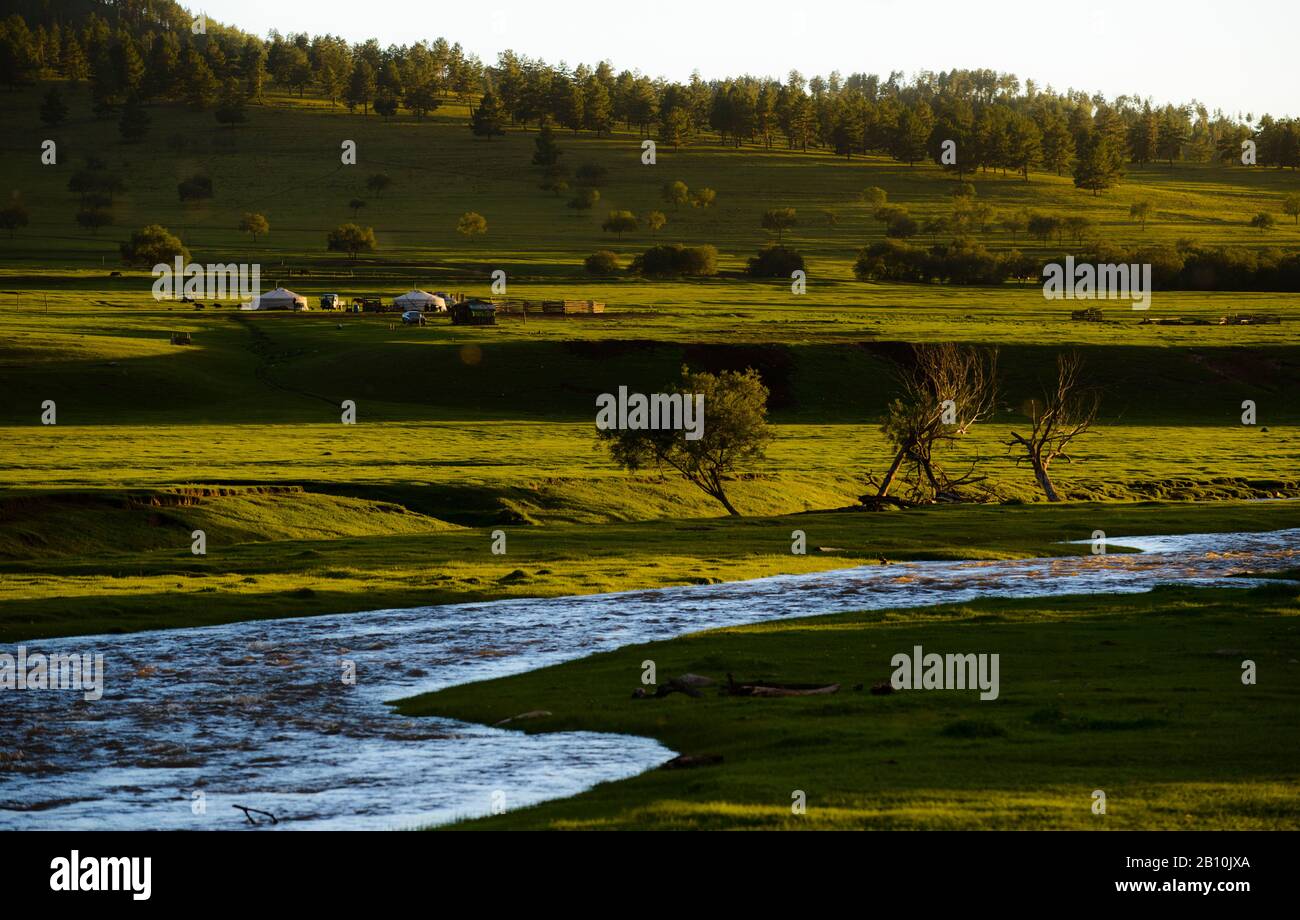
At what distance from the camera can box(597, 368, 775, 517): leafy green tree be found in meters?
72.2

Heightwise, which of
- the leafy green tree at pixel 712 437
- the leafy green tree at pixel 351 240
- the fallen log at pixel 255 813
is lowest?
the fallen log at pixel 255 813

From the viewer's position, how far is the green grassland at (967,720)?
20.1 meters

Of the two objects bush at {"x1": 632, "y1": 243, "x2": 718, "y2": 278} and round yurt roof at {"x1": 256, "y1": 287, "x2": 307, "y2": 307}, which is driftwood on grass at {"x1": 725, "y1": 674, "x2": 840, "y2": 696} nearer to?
round yurt roof at {"x1": 256, "y1": 287, "x2": 307, "y2": 307}

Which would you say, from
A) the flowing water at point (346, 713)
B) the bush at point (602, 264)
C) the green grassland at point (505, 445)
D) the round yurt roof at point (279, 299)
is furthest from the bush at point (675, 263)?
the flowing water at point (346, 713)

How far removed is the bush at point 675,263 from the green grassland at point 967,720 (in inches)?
5166

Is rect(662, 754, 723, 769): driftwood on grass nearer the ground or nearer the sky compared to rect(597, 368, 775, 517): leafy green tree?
nearer the ground

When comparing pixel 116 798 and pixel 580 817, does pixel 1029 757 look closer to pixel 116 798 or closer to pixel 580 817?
pixel 580 817

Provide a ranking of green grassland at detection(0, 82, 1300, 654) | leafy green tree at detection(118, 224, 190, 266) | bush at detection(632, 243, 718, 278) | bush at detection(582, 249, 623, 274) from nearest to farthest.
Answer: green grassland at detection(0, 82, 1300, 654) → leafy green tree at detection(118, 224, 190, 266) → bush at detection(582, 249, 623, 274) → bush at detection(632, 243, 718, 278)

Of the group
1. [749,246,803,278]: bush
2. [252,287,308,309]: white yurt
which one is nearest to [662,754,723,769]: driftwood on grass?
[252,287,308,309]: white yurt

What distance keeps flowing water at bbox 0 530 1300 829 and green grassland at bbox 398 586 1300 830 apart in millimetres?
1619

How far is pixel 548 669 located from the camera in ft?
123

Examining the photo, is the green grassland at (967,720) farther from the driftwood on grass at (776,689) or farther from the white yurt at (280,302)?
the white yurt at (280,302)

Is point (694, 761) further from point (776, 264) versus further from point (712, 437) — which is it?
point (776, 264)

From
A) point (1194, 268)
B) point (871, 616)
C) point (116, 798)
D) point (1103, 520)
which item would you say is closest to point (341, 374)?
point (1103, 520)
